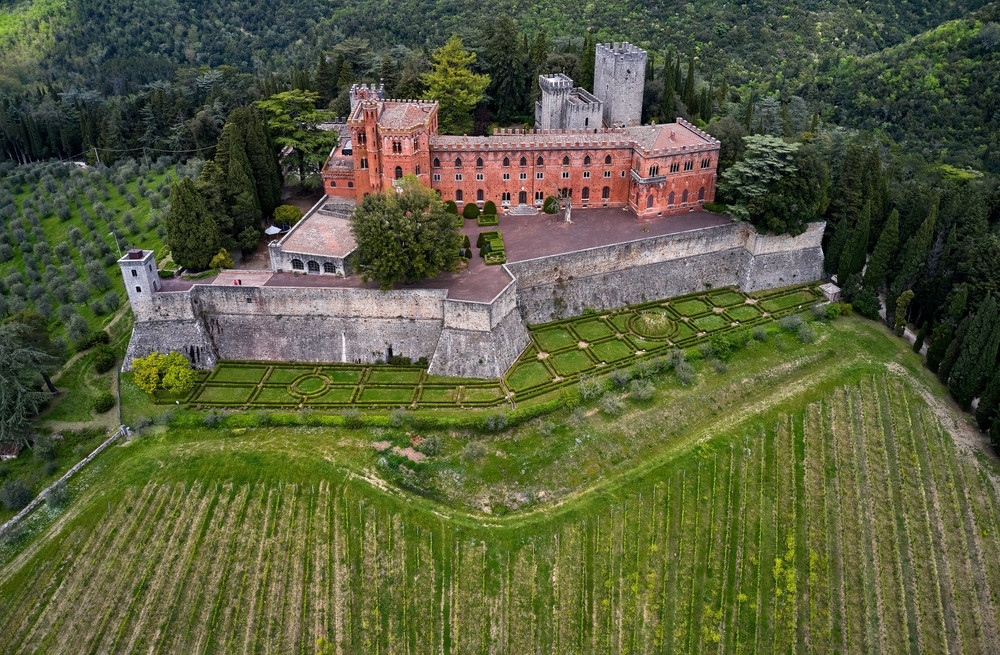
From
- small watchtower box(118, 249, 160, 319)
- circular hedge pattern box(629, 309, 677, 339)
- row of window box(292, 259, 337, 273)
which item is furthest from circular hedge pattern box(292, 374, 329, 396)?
circular hedge pattern box(629, 309, 677, 339)

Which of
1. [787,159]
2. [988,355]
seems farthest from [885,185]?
[988,355]

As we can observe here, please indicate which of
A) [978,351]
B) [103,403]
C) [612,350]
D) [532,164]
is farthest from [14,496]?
[978,351]

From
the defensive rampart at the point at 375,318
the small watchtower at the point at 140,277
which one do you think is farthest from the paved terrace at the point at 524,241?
the small watchtower at the point at 140,277

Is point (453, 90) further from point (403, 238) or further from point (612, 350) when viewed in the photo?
point (612, 350)

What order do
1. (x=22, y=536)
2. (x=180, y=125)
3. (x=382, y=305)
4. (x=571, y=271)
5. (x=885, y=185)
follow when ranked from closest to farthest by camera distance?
(x=22, y=536), (x=382, y=305), (x=571, y=271), (x=885, y=185), (x=180, y=125)

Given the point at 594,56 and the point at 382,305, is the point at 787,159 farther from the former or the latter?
the point at 382,305

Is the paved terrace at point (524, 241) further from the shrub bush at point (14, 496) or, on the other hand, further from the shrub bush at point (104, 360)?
the shrub bush at point (14, 496)
